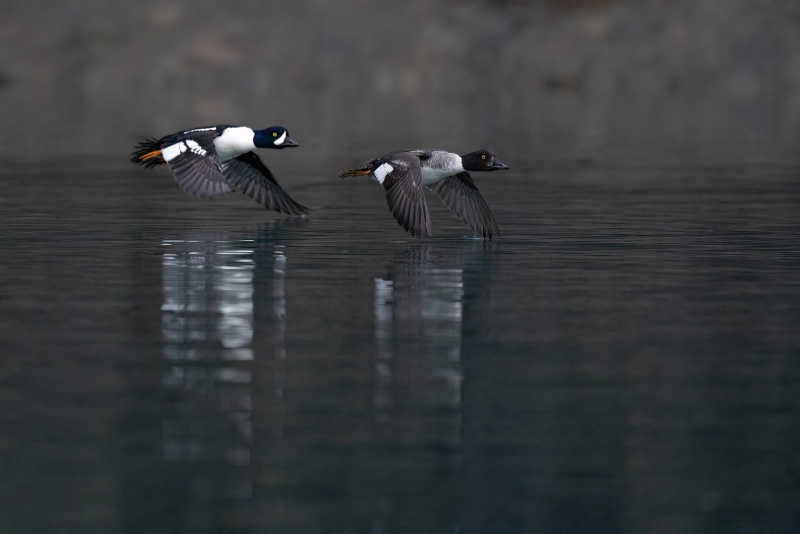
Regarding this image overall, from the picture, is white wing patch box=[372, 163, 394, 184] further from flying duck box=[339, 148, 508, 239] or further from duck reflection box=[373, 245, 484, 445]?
duck reflection box=[373, 245, 484, 445]

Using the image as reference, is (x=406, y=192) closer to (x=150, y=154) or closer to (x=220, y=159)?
(x=220, y=159)

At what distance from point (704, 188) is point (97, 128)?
22777 millimetres

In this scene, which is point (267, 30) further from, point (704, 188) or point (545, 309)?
point (545, 309)

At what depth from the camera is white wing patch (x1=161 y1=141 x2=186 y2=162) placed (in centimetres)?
1681

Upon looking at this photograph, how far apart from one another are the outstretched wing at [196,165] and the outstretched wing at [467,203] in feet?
8.17

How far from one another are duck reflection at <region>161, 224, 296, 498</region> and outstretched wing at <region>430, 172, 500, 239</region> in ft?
6.85

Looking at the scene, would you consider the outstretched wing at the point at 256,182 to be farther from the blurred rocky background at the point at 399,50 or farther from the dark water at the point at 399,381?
the blurred rocky background at the point at 399,50

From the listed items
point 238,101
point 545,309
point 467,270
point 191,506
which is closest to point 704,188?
point 467,270

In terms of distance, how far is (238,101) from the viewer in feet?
197

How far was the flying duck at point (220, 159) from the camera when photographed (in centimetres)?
1656

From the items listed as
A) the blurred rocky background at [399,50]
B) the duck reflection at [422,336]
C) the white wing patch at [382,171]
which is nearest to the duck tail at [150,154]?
the white wing patch at [382,171]

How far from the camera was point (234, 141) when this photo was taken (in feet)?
58.4

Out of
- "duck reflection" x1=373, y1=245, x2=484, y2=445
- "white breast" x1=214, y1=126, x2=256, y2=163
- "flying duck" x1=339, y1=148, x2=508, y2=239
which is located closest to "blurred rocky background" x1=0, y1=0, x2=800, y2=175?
"white breast" x1=214, y1=126, x2=256, y2=163

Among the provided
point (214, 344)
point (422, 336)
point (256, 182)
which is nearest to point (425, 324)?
point (422, 336)
